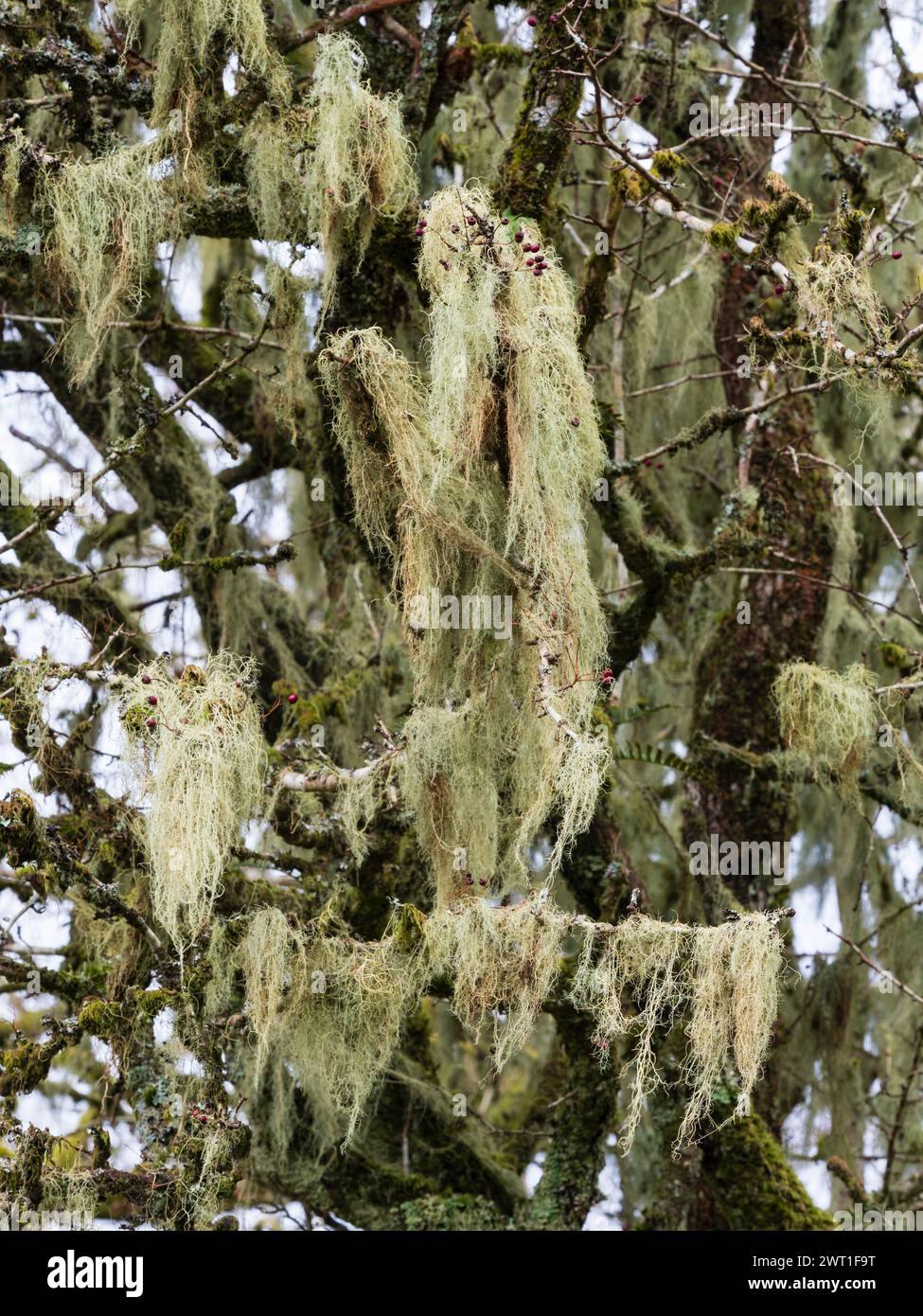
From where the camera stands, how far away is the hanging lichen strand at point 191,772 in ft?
12.0

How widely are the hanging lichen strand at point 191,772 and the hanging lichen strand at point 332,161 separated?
1.24m

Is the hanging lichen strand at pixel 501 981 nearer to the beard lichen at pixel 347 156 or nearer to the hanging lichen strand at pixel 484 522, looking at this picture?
the hanging lichen strand at pixel 484 522

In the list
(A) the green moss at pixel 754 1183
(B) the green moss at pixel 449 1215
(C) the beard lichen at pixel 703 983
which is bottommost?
(B) the green moss at pixel 449 1215

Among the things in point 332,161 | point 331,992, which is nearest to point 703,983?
point 331,992

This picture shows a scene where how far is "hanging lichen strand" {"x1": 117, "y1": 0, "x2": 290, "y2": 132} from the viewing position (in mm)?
4543

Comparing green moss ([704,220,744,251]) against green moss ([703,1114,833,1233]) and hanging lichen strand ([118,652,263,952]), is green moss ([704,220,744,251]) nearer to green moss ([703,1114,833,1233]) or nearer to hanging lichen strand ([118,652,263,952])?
hanging lichen strand ([118,652,263,952])

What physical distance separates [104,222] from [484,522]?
1.36 metres

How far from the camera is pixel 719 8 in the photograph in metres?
6.69

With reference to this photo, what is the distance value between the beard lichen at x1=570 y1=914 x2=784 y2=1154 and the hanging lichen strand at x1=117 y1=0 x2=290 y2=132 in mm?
2496

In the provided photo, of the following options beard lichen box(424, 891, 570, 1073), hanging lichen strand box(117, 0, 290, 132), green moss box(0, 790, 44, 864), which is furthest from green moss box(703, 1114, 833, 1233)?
hanging lichen strand box(117, 0, 290, 132)

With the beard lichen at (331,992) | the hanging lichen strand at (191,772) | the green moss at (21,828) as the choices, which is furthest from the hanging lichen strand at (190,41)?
the beard lichen at (331,992)

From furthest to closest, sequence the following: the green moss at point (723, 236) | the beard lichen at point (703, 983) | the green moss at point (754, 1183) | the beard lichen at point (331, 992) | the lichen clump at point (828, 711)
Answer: the lichen clump at point (828, 711), the green moss at point (754, 1183), the green moss at point (723, 236), the beard lichen at point (331, 992), the beard lichen at point (703, 983)

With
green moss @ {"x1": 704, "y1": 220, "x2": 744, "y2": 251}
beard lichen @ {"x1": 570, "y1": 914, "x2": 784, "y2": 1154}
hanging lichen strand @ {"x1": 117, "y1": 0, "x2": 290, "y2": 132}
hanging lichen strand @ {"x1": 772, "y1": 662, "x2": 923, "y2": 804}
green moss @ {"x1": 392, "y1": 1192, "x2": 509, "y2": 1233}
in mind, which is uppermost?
hanging lichen strand @ {"x1": 117, "y1": 0, "x2": 290, "y2": 132}
